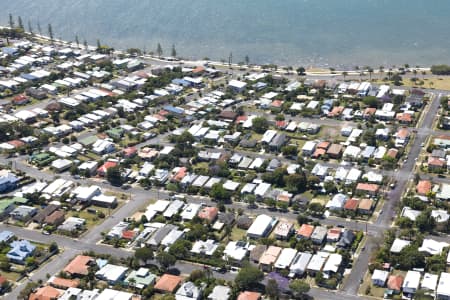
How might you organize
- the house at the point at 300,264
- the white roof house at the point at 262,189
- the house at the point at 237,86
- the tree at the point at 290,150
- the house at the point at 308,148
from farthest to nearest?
the house at the point at 237,86 < the house at the point at 308,148 < the tree at the point at 290,150 < the white roof house at the point at 262,189 < the house at the point at 300,264

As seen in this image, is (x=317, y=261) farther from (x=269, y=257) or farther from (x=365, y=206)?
(x=365, y=206)

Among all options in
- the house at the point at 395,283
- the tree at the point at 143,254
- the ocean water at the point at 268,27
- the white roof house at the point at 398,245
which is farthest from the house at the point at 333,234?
the ocean water at the point at 268,27

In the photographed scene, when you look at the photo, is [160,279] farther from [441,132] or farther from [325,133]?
[441,132]

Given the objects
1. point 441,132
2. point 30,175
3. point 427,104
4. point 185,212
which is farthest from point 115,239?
point 427,104

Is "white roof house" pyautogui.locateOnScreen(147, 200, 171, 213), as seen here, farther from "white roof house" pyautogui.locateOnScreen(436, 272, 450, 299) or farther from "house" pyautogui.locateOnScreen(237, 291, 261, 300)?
"white roof house" pyautogui.locateOnScreen(436, 272, 450, 299)

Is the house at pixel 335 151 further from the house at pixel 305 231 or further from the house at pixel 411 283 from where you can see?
the house at pixel 411 283

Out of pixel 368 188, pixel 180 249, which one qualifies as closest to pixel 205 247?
pixel 180 249
